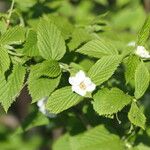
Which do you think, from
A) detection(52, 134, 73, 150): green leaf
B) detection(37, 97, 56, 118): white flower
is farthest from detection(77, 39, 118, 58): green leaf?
detection(52, 134, 73, 150): green leaf

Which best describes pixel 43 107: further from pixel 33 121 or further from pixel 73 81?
pixel 73 81

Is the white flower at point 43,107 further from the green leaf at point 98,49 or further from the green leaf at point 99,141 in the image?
the green leaf at point 98,49

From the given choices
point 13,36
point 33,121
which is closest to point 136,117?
point 13,36

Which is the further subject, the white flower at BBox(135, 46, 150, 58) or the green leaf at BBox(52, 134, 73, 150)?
the green leaf at BBox(52, 134, 73, 150)

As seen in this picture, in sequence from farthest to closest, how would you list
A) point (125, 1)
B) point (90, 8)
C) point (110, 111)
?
point (90, 8)
point (125, 1)
point (110, 111)

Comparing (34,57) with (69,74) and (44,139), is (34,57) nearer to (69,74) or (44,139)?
(69,74)

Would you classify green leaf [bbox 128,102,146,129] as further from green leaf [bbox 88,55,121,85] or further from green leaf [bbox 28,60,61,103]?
green leaf [bbox 28,60,61,103]

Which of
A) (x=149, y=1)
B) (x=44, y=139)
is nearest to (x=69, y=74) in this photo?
(x=149, y=1)
